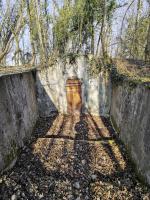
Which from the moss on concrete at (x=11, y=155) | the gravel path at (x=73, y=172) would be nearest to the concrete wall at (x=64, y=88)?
the gravel path at (x=73, y=172)

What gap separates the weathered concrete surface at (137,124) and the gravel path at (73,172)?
387 mm

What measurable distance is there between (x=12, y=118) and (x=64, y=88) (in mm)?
5155

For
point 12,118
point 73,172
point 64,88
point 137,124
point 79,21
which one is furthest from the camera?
point 79,21

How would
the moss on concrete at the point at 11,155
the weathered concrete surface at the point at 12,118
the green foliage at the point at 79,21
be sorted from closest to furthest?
the moss on concrete at the point at 11,155 → the weathered concrete surface at the point at 12,118 → the green foliage at the point at 79,21

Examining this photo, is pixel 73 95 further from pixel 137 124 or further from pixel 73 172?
pixel 73 172

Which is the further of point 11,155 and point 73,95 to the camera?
point 73,95

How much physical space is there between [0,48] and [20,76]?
8728mm

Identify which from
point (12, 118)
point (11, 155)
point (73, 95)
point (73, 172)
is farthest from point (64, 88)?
point (73, 172)

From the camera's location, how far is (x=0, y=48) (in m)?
15.3

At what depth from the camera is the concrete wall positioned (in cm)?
1070

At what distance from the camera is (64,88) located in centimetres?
1090

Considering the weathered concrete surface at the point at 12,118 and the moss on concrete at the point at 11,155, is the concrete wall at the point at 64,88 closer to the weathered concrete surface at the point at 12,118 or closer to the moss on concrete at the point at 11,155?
the weathered concrete surface at the point at 12,118

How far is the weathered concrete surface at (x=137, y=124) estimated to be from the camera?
4.55 metres

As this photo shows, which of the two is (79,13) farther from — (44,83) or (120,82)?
(120,82)
